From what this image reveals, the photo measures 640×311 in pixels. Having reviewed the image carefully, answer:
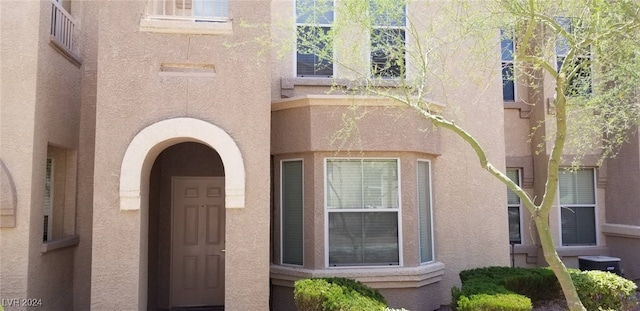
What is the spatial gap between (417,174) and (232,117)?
3.46 metres

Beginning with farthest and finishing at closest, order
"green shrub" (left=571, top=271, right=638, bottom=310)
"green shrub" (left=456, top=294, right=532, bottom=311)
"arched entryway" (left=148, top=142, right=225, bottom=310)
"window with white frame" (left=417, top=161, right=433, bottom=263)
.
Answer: "arched entryway" (left=148, top=142, right=225, bottom=310)
"window with white frame" (left=417, top=161, right=433, bottom=263)
"green shrub" (left=571, top=271, right=638, bottom=310)
"green shrub" (left=456, top=294, right=532, bottom=311)

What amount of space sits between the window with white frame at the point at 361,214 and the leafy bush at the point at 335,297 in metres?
1.18

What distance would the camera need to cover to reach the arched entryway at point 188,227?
9203 millimetres

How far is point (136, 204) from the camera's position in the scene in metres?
6.59

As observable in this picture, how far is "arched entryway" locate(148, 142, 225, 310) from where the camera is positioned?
9.20m

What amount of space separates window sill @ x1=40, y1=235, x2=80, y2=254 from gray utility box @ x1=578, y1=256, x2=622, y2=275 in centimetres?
1000

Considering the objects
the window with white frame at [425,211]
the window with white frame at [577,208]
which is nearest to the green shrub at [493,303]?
the window with white frame at [425,211]

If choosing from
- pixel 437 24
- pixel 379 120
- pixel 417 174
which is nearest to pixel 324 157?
pixel 379 120

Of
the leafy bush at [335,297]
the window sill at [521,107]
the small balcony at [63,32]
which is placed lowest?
the leafy bush at [335,297]

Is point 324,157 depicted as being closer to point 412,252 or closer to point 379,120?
point 379,120

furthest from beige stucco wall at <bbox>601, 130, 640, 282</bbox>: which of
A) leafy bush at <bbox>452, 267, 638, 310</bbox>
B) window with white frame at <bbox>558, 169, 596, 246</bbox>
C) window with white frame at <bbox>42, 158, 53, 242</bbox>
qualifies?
window with white frame at <bbox>42, 158, 53, 242</bbox>

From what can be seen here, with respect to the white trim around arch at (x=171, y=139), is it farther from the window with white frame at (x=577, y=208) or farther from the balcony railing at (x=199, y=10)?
the window with white frame at (x=577, y=208)

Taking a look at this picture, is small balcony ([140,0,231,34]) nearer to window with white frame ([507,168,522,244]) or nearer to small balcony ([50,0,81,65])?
small balcony ([50,0,81,65])

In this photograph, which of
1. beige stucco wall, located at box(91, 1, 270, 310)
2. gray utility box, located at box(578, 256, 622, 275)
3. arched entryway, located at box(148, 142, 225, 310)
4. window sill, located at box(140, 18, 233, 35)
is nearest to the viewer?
beige stucco wall, located at box(91, 1, 270, 310)
